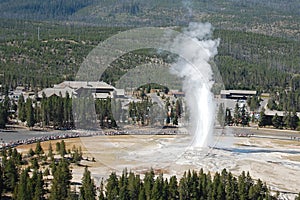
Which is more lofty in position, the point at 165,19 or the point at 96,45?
the point at 165,19

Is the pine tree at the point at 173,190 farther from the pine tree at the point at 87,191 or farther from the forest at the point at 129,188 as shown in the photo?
the pine tree at the point at 87,191

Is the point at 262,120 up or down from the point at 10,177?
up

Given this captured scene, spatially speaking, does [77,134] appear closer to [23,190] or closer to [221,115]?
[221,115]

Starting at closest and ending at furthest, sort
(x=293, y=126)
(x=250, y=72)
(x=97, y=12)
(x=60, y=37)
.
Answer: (x=293, y=126), (x=250, y=72), (x=60, y=37), (x=97, y=12)

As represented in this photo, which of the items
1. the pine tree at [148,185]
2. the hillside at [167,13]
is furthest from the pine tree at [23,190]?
the hillside at [167,13]

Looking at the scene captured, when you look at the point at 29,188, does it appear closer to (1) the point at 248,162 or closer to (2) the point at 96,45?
(1) the point at 248,162

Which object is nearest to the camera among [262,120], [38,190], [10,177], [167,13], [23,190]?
[23,190]

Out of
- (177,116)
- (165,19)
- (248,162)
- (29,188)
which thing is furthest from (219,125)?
(165,19)

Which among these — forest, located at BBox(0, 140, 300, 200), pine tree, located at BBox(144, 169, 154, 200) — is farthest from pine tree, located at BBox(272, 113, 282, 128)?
pine tree, located at BBox(144, 169, 154, 200)

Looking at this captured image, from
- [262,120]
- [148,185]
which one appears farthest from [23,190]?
[262,120]
